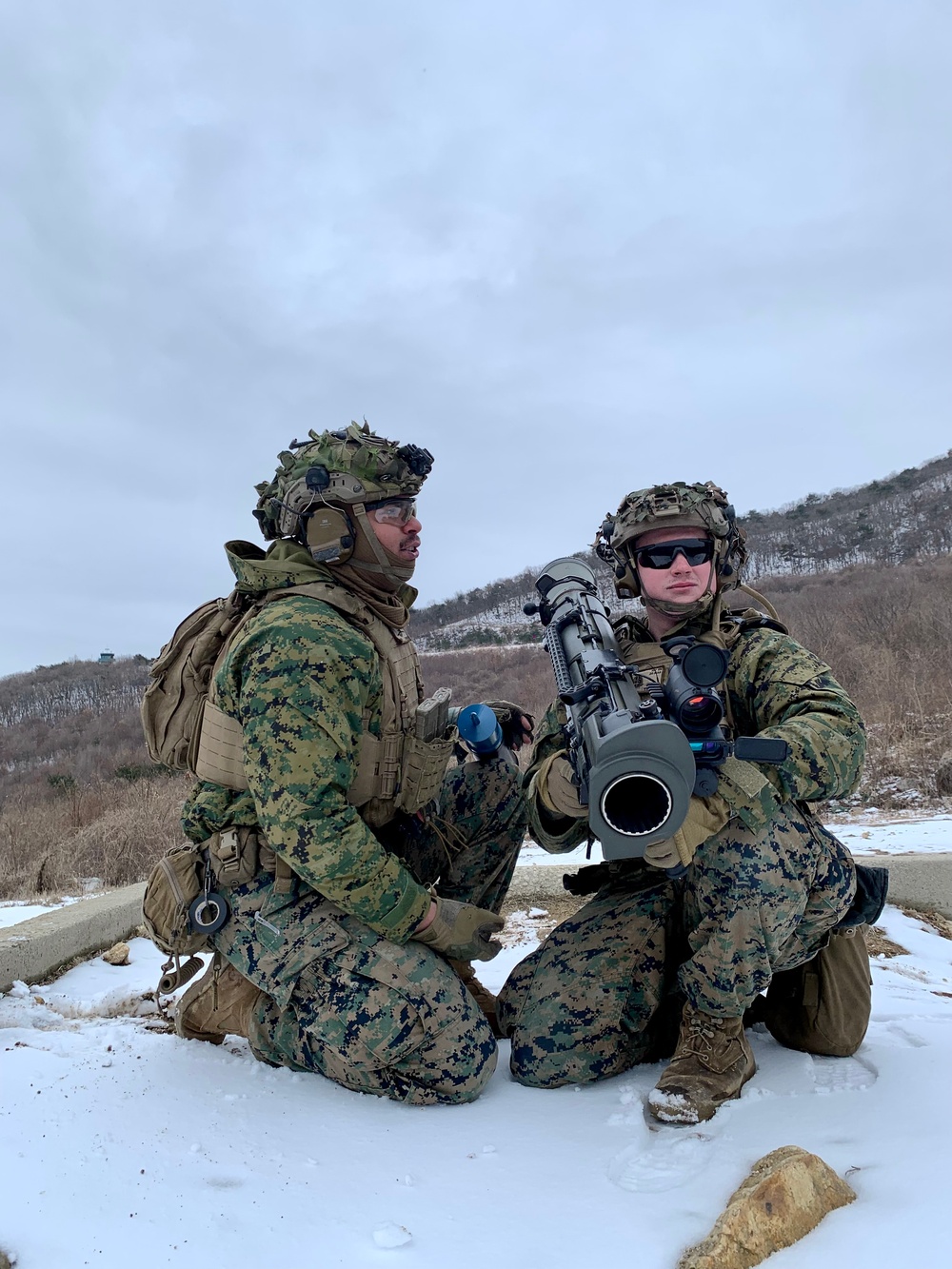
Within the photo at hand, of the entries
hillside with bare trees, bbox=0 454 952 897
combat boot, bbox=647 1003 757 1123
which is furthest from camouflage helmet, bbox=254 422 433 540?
hillside with bare trees, bbox=0 454 952 897

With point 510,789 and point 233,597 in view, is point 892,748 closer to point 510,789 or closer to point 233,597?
point 510,789

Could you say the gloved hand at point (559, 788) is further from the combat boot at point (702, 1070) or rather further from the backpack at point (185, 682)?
the backpack at point (185, 682)

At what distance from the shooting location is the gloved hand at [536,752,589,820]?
2.62m

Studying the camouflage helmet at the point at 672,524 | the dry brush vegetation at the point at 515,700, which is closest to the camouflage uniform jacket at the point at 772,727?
the camouflage helmet at the point at 672,524

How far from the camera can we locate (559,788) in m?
2.64

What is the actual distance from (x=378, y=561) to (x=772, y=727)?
1573mm

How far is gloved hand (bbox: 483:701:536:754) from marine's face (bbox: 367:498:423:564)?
0.80m

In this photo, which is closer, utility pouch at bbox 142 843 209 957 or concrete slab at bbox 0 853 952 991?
utility pouch at bbox 142 843 209 957

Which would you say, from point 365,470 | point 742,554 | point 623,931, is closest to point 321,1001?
point 623,931

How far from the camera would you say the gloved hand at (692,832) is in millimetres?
2301

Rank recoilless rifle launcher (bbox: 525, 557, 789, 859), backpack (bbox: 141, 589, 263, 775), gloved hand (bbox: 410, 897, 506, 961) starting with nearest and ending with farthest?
recoilless rifle launcher (bbox: 525, 557, 789, 859), gloved hand (bbox: 410, 897, 506, 961), backpack (bbox: 141, 589, 263, 775)

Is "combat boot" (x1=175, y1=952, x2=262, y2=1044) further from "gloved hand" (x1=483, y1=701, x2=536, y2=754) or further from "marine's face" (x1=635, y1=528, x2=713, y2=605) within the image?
"marine's face" (x1=635, y1=528, x2=713, y2=605)

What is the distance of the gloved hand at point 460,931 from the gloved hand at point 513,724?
0.92 m

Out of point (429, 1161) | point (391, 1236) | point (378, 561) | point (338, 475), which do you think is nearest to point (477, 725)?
point (378, 561)
